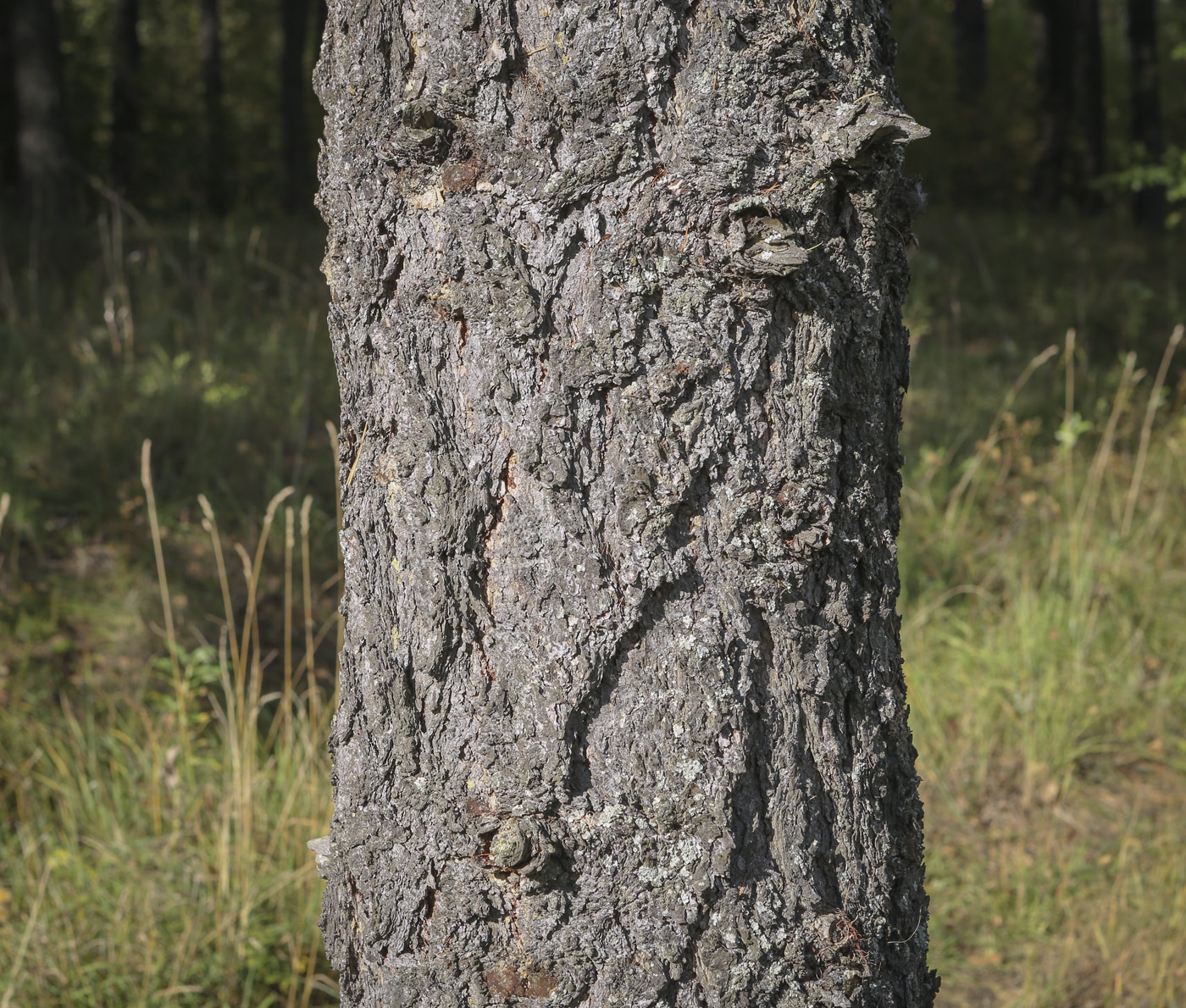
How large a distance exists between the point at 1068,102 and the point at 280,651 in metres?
14.3

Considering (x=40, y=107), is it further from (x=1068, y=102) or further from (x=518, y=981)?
(x=1068, y=102)

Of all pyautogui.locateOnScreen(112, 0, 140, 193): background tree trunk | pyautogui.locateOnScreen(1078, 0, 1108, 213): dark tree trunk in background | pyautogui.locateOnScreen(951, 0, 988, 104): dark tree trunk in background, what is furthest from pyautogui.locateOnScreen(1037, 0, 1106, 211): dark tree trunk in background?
pyautogui.locateOnScreen(112, 0, 140, 193): background tree trunk

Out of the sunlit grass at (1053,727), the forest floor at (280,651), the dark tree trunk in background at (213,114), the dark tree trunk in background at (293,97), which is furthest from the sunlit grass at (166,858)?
the dark tree trunk in background at (293,97)

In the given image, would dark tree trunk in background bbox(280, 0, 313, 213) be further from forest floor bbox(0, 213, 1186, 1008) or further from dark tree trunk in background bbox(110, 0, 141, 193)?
forest floor bbox(0, 213, 1186, 1008)

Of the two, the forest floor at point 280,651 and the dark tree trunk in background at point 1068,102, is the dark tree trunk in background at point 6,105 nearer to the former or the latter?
the forest floor at point 280,651

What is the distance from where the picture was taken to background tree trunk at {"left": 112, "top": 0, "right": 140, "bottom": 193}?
1015cm

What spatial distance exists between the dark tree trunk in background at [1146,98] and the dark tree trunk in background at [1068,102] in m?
1.61

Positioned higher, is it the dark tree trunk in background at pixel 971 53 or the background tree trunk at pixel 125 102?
the dark tree trunk in background at pixel 971 53

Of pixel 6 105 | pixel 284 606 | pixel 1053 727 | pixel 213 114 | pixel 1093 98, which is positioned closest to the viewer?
pixel 1053 727

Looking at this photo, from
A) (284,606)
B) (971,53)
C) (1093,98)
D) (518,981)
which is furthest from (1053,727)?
(1093,98)

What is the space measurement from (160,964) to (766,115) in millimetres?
2064

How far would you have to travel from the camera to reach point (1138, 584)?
A: 11.6 ft

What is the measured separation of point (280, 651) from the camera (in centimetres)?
346

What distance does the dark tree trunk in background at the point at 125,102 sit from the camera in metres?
10.1
